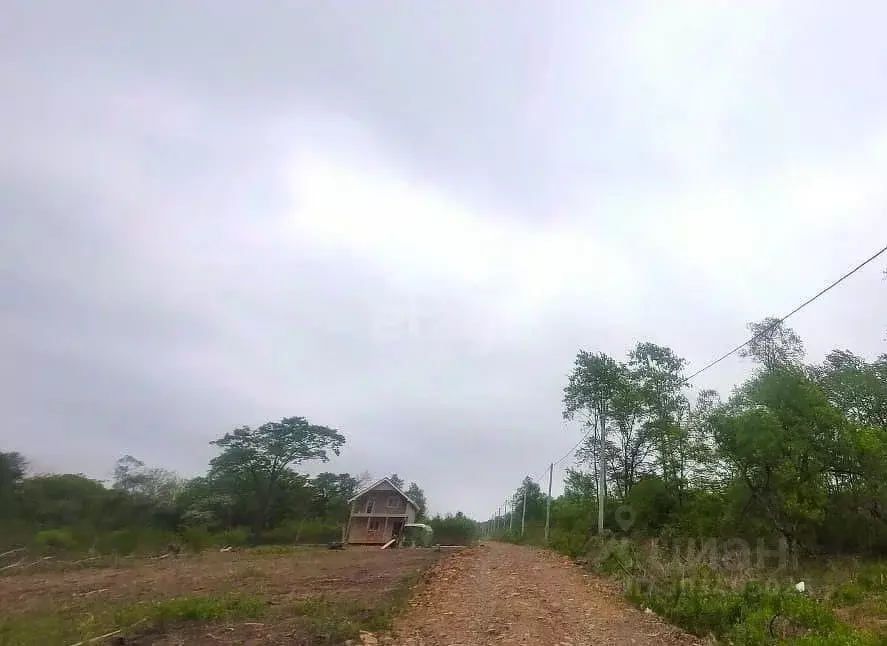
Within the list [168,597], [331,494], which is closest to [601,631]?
[168,597]

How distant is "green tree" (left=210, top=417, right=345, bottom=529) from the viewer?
42.0 meters

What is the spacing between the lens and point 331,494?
48.5 meters

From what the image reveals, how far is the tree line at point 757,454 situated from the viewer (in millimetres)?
15117

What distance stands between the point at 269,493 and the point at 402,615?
3691 centimetres

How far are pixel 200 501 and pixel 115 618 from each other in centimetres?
3307

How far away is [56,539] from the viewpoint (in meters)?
20.7

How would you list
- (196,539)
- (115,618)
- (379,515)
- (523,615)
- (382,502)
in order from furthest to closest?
(382,502) < (379,515) < (196,539) < (523,615) < (115,618)

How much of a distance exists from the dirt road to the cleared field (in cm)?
78

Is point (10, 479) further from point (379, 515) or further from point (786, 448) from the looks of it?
point (786, 448)

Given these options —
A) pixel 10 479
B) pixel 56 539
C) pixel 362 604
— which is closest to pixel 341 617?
pixel 362 604

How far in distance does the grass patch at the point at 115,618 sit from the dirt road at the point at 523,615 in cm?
288

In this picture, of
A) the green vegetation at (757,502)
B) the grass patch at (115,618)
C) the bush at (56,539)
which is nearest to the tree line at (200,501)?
the bush at (56,539)

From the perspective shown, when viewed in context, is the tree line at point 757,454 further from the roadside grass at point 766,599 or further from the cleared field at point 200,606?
the cleared field at point 200,606

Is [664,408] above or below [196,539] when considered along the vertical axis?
above
